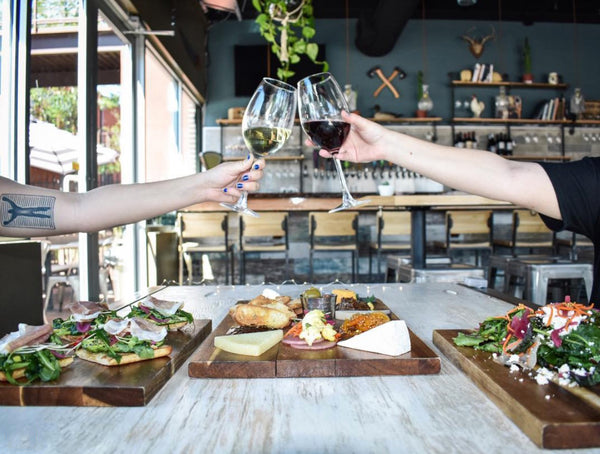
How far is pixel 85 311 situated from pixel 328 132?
664 millimetres

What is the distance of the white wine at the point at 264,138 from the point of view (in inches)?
43.0

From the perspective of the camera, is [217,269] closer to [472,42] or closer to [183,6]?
[183,6]

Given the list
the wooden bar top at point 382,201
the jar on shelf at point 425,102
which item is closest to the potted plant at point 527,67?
the jar on shelf at point 425,102

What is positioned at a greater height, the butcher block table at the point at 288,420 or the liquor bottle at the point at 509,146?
the liquor bottle at the point at 509,146

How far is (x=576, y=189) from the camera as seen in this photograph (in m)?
1.10

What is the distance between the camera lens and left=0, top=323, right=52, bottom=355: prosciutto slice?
784 millimetres

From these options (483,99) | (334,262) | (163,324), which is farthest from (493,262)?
(483,99)

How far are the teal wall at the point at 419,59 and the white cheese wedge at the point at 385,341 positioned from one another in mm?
7029

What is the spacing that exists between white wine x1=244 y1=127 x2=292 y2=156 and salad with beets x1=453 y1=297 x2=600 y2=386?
23.3 inches

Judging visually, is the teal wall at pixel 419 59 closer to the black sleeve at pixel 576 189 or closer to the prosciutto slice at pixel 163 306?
the black sleeve at pixel 576 189

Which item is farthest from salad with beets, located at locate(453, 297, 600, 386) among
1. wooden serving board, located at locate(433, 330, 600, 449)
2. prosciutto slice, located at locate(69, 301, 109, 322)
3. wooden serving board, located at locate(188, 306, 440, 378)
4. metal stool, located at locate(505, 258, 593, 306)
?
metal stool, located at locate(505, 258, 593, 306)

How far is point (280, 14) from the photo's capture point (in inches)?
150

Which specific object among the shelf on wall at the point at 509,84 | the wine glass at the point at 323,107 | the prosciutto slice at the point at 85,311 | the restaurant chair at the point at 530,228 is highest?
the shelf on wall at the point at 509,84

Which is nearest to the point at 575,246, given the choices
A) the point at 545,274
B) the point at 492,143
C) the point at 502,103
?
the point at 545,274
